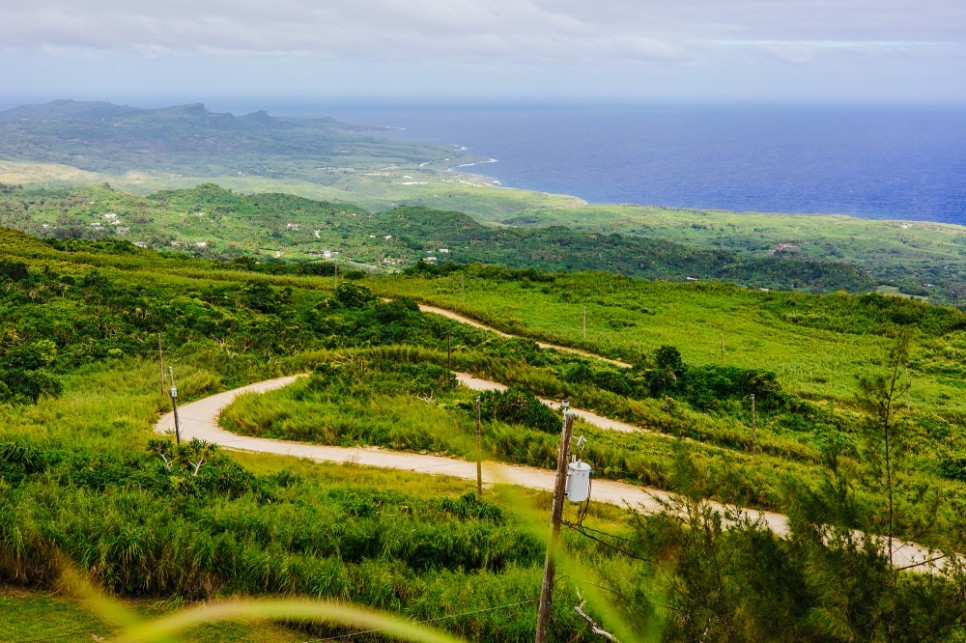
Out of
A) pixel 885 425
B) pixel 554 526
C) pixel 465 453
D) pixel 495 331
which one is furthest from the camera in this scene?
pixel 495 331

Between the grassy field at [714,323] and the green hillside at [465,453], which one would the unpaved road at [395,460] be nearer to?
the green hillside at [465,453]

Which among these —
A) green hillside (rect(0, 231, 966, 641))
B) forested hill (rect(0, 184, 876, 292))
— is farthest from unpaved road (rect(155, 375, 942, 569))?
forested hill (rect(0, 184, 876, 292))

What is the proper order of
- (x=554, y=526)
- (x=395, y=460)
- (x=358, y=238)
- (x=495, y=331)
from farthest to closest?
1. (x=358, y=238)
2. (x=495, y=331)
3. (x=395, y=460)
4. (x=554, y=526)

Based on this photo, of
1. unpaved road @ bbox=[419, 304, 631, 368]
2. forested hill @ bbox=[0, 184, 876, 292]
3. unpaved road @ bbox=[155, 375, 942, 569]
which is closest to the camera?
unpaved road @ bbox=[155, 375, 942, 569]

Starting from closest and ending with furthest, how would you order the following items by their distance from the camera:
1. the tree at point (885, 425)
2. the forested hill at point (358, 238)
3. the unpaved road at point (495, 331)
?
the tree at point (885, 425) → the unpaved road at point (495, 331) → the forested hill at point (358, 238)

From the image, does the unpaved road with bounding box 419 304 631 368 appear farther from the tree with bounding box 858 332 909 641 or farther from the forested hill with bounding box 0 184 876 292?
the forested hill with bounding box 0 184 876 292

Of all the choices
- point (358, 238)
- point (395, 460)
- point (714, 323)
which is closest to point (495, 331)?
point (714, 323)

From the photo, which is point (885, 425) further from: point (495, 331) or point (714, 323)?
point (714, 323)

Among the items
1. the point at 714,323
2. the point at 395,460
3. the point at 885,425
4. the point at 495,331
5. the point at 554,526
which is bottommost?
the point at 714,323

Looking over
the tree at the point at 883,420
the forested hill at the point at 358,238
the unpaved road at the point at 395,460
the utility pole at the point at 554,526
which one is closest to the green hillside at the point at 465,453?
the tree at the point at 883,420

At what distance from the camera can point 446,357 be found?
2389 centimetres

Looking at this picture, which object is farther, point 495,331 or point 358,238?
point 358,238

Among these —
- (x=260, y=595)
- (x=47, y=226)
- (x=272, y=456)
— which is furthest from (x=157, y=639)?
(x=47, y=226)

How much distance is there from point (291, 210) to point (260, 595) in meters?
99.9
